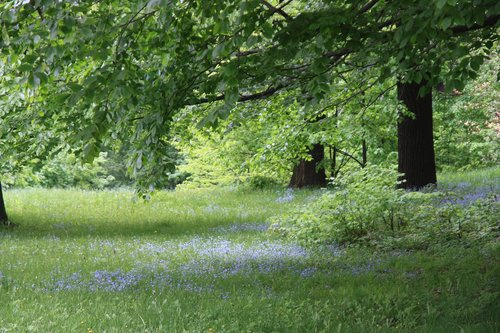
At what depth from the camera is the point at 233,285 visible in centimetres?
765

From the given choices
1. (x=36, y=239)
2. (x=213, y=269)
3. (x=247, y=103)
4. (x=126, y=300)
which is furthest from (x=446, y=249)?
(x=36, y=239)

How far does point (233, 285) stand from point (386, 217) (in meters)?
4.64

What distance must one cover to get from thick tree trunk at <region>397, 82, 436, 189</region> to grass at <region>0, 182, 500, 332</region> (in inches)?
156

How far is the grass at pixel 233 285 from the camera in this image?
579 centimetres

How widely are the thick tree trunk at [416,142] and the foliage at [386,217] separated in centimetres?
218

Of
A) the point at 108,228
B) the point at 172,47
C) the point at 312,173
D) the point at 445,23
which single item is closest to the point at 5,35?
the point at 172,47

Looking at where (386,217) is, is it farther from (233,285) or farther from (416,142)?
(233,285)

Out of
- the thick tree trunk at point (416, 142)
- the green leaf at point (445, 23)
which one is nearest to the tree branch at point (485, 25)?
the green leaf at point (445, 23)

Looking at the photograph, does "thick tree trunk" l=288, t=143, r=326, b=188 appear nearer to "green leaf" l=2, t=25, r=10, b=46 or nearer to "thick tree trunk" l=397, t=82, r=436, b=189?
"thick tree trunk" l=397, t=82, r=436, b=189

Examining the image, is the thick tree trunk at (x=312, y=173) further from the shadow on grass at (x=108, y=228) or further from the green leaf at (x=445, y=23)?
the green leaf at (x=445, y=23)

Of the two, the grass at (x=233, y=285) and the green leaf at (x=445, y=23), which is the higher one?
the green leaf at (x=445, y=23)

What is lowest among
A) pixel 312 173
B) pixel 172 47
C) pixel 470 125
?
pixel 312 173

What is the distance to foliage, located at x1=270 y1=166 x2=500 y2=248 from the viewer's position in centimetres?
998

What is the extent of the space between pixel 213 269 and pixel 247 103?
3.50 meters
